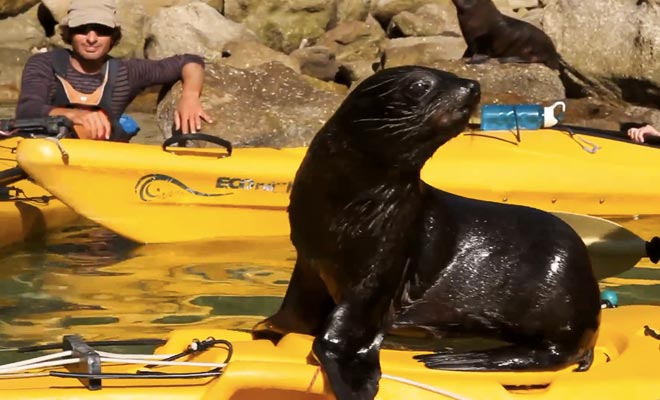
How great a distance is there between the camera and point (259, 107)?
833cm

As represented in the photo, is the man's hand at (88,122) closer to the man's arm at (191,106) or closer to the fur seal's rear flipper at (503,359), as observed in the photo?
the man's arm at (191,106)

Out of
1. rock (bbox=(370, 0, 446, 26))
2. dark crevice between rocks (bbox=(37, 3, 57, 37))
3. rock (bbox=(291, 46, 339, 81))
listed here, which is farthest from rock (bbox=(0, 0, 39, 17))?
rock (bbox=(370, 0, 446, 26))

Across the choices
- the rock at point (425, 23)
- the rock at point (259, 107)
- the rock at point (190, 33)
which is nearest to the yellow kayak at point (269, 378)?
the rock at point (259, 107)

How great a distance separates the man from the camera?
19.1 ft

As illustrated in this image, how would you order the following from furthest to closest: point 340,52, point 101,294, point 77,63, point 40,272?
point 340,52 → point 77,63 → point 40,272 → point 101,294

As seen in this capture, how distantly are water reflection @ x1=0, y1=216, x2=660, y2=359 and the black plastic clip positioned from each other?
53.8 inches

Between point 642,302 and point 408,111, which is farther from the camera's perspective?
point 642,302

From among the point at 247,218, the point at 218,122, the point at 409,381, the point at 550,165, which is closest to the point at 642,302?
the point at 550,165

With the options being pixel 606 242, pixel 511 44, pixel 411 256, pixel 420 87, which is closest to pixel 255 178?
pixel 606 242

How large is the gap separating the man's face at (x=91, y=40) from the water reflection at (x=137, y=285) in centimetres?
96

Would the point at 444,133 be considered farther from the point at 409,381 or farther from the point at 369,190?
the point at 409,381

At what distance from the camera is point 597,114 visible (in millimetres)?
9609

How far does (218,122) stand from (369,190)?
16.9 ft

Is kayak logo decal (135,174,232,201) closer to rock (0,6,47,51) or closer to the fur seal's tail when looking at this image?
the fur seal's tail
